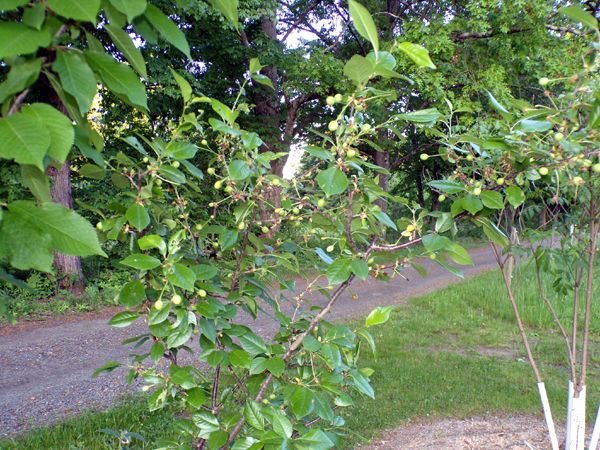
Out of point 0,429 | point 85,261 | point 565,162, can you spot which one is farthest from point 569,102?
point 85,261

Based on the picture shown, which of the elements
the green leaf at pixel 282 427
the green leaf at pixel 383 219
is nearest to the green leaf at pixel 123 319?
the green leaf at pixel 282 427

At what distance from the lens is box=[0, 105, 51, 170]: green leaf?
0.68 m

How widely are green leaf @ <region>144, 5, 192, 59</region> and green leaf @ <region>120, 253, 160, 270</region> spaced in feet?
1.95

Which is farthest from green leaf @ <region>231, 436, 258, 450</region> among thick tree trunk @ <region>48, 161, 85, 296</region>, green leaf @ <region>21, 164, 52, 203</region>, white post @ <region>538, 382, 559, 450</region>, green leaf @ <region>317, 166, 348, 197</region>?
thick tree trunk @ <region>48, 161, 85, 296</region>

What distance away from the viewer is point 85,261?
9.77m

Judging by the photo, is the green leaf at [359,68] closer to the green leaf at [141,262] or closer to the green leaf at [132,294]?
the green leaf at [141,262]

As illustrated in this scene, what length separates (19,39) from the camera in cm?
70

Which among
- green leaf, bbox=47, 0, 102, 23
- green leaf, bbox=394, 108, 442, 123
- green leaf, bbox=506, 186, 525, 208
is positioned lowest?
green leaf, bbox=506, 186, 525, 208

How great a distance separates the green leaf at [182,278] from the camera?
126cm

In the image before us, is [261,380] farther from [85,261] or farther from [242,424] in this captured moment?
[85,261]

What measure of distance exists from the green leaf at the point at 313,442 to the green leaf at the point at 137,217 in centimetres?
70

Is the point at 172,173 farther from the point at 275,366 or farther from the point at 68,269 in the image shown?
→ the point at 68,269

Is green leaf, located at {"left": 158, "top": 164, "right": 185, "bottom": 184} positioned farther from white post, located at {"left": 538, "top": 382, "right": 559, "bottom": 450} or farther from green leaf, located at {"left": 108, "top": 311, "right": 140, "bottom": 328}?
white post, located at {"left": 538, "top": 382, "right": 559, "bottom": 450}

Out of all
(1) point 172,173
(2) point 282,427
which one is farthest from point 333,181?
(2) point 282,427
